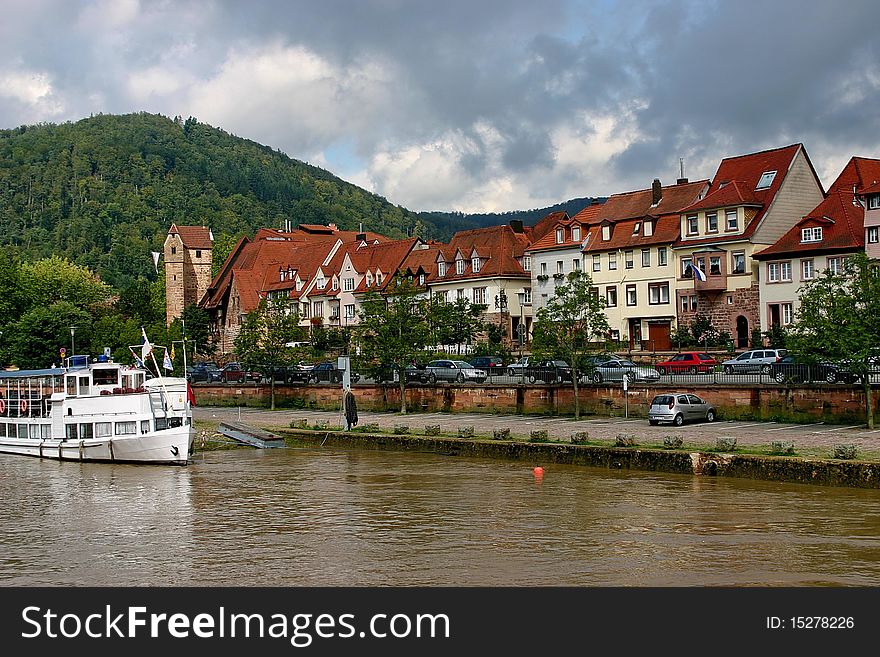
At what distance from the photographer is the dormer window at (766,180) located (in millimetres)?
79562

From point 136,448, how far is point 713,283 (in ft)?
147

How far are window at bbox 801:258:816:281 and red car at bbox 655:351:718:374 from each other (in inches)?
377

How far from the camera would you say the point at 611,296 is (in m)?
86.8

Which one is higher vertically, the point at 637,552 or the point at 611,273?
the point at 611,273

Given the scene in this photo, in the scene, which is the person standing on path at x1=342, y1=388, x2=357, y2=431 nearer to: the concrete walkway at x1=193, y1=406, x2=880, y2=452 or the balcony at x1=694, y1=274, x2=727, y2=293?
the concrete walkway at x1=193, y1=406, x2=880, y2=452

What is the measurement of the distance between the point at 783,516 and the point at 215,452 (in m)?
29.4

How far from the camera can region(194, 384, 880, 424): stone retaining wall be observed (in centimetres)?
4572

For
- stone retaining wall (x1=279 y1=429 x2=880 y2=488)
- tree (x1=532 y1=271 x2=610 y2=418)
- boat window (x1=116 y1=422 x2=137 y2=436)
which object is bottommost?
stone retaining wall (x1=279 y1=429 x2=880 y2=488)

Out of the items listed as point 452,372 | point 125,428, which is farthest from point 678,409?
point 125,428

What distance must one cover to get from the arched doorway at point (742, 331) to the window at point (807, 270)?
5651mm

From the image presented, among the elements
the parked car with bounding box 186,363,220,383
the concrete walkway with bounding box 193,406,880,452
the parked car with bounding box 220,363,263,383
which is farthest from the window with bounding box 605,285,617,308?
the parked car with bounding box 186,363,220,383

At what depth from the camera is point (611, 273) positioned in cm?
8675
